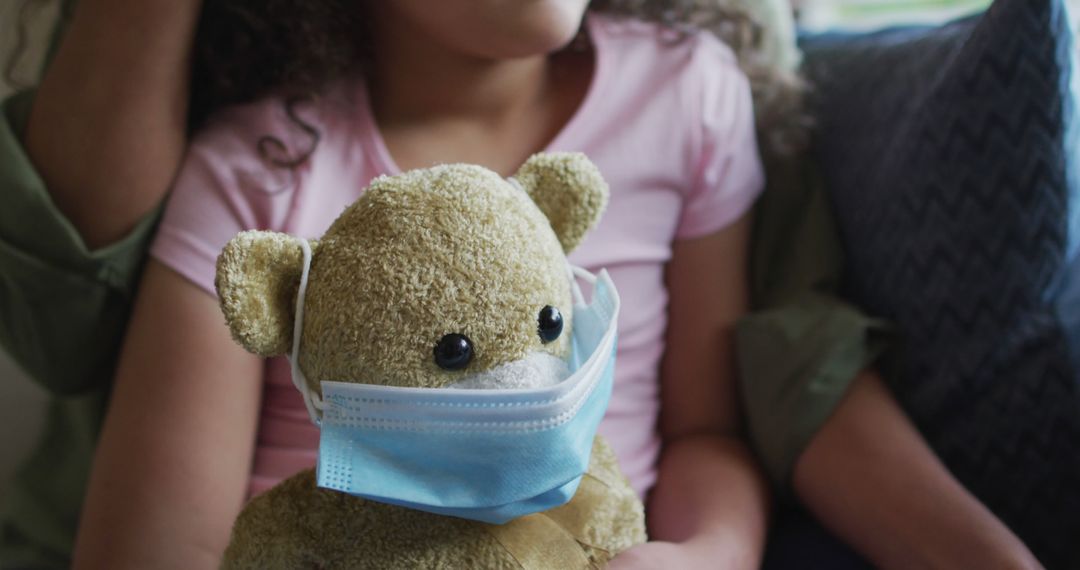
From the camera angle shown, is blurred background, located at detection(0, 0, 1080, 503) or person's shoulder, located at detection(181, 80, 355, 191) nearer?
person's shoulder, located at detection(181, 80, 355, 191)

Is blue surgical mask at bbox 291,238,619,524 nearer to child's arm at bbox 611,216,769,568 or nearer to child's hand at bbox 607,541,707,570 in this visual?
child's hand at bbox 607,541,707,570

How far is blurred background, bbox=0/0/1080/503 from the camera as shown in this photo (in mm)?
790

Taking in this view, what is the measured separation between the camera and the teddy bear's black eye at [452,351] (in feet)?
1.26

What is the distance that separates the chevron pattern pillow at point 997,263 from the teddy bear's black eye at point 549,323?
1.32 ft

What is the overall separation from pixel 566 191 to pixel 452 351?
0.13 m

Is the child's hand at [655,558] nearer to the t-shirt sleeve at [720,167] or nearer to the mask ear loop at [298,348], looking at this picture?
the mask ear loop at [298,348]

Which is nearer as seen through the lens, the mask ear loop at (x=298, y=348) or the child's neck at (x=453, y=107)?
the mask ear loop at (x=298, y=348)

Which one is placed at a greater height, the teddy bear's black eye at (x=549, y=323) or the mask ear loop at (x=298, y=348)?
the teddy bear's black eye at (x=549, y=323)

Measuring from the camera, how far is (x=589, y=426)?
0.43 metres

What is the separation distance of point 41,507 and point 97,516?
29 cm

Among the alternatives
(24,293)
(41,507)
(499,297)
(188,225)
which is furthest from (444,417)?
(41,507)

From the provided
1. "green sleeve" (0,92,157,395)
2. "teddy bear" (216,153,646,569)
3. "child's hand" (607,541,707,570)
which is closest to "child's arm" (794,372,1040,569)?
"child's hand" (607,541,707,570)

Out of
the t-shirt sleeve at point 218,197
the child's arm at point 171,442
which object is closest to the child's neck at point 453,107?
the t-shirt sleeve at point 218,197

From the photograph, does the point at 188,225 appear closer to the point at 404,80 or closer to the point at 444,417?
the point at 404,80
